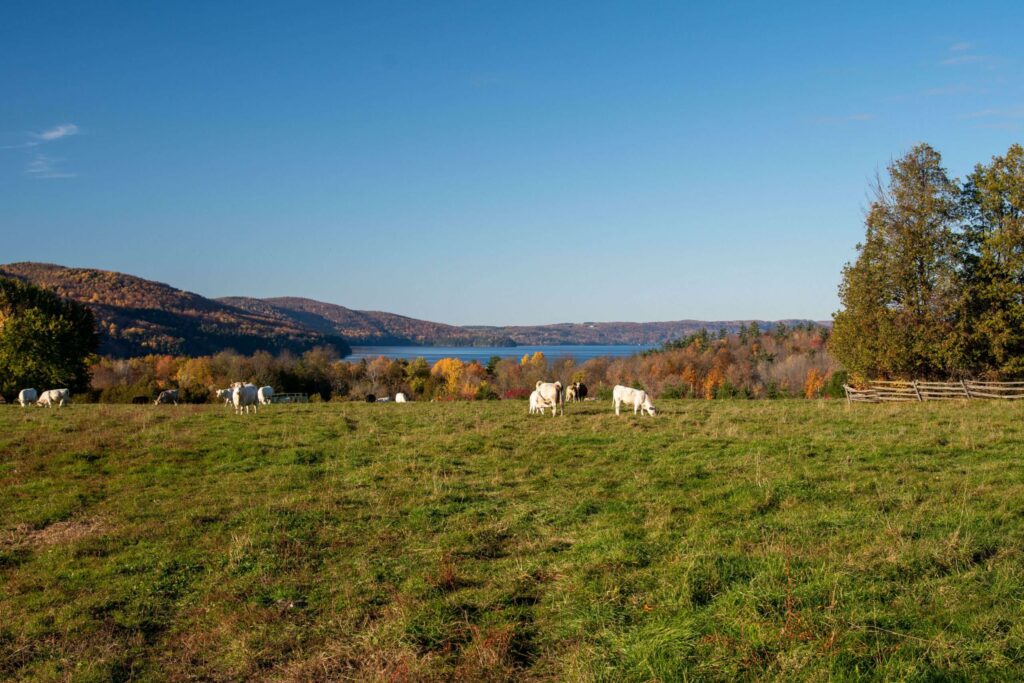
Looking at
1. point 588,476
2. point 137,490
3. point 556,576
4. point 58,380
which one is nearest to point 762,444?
point 588,476

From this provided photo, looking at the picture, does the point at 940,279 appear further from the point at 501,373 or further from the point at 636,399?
the point at 501,373

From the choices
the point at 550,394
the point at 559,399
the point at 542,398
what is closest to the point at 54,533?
the point at 550,394

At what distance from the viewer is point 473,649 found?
598 centimetres

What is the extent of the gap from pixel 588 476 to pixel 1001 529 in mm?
7142

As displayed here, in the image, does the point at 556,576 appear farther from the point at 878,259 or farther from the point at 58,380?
the point at 58,380

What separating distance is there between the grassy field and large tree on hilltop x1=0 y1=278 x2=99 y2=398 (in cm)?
4033

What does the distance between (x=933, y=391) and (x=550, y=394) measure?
2209 cm

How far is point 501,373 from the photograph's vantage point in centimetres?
13150

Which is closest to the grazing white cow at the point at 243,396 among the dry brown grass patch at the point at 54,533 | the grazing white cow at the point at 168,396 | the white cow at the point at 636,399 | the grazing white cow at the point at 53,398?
the grazing white cow at the point at 53,398

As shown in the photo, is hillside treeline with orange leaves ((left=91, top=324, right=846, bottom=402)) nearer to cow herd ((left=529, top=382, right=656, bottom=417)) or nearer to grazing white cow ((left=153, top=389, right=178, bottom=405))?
grazing white cow ((left=153, top=389, right=178, bottom=405))

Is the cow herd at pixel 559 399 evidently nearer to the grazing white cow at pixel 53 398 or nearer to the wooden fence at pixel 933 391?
the wooden fence at pixel 933 391

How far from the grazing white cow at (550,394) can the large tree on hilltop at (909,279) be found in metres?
21.8

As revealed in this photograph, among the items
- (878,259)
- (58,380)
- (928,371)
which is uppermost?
(878,259)

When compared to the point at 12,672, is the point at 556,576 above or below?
above
